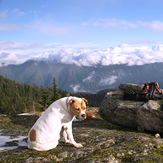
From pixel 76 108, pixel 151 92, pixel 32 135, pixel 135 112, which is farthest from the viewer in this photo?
pixel 151 92

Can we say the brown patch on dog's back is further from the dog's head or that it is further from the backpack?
the backpack

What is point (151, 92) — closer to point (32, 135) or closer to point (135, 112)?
point (135, 112)

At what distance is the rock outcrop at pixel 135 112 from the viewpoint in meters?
16.1

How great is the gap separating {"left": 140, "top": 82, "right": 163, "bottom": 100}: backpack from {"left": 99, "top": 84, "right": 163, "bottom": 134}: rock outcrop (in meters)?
0.54

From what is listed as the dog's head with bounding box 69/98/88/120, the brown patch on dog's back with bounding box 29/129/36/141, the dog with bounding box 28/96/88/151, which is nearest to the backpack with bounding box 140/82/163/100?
the dog with bounding box 28/96/88/151

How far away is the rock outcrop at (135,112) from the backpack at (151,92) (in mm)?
536

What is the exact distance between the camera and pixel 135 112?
56.6 feet

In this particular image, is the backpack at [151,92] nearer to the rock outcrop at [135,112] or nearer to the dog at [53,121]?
the rock outcrop at [135,112]

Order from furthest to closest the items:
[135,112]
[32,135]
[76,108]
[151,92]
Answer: [151,92] → [135,112] → [32,135] → [76,108]

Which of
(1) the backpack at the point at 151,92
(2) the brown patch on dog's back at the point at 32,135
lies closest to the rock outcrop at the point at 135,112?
(1) the backpack at the point at 151,92

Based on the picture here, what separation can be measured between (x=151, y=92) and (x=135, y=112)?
8.22 ft

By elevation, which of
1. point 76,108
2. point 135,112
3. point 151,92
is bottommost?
point 135,112

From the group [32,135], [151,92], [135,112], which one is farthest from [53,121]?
[151,92]

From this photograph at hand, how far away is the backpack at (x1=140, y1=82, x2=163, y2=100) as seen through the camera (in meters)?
17.4
